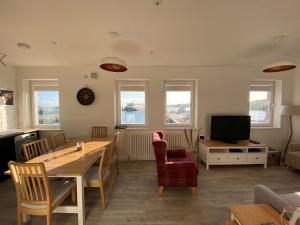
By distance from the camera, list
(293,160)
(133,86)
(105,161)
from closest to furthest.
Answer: (105,161), (293,160), (133,86)

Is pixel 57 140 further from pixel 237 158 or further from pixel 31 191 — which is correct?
pixel 237 158

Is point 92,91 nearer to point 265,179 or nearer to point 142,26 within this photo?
point 142,26

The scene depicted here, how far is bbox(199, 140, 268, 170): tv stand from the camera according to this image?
12.1 ft

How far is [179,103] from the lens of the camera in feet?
14.5

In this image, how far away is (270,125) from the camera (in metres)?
4.55

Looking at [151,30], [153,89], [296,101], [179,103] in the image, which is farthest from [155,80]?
[296,101]

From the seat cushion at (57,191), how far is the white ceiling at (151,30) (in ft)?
7.39

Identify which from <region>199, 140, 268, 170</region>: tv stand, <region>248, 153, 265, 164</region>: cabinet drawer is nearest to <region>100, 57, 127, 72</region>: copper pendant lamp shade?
<region>199, 140, 268, 170</region>: tv stand

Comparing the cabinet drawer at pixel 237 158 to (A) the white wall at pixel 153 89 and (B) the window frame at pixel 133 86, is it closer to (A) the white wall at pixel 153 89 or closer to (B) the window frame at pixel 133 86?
(A) the white wall at pixel 153 89

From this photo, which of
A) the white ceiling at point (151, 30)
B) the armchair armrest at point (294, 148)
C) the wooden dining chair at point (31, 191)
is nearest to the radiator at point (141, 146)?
the white ceiling at point (151, 30)

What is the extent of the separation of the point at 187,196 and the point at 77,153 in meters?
1.83

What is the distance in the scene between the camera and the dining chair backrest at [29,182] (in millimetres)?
1625

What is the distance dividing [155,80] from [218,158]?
2.33m

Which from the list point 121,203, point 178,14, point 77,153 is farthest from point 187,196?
point 178,14
